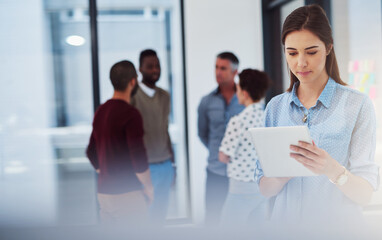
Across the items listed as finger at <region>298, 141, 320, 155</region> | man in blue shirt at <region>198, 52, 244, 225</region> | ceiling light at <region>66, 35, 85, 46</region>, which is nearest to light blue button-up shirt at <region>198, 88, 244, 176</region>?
man in blue shirt at <region>198, 52, 244, 225</region>

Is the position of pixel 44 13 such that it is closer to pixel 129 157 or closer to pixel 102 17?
pixel 102 17

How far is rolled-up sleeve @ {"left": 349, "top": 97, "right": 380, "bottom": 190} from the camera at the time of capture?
1.10m

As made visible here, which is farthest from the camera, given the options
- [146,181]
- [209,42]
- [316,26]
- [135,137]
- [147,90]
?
[209,42]

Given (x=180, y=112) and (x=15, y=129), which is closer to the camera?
(x=15, y=129)

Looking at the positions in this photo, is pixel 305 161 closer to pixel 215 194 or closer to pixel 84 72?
pixel 215 194

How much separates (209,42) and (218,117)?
3.06 feet

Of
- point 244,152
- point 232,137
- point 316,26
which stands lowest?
point 244,152

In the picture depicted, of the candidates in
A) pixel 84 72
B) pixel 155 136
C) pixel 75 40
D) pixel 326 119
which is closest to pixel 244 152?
pixel 155 136

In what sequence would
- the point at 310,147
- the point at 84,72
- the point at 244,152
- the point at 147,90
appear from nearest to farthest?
the point at 310,147, the point at 244,152, the point at 147,90, the point at 84,72

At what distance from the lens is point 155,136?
309 cm

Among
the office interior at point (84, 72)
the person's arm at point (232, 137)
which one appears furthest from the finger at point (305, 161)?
the office interior at point (84, 72)

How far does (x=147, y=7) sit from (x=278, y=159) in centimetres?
291

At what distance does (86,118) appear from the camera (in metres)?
3.58

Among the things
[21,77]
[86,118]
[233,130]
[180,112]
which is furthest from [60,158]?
[233,130]
